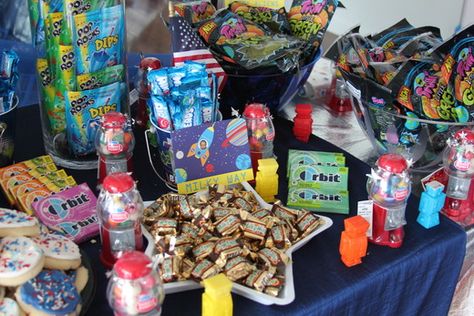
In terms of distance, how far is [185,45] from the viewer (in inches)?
48.5

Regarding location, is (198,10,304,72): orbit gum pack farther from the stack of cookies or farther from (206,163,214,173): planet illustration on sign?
the stack of cookies

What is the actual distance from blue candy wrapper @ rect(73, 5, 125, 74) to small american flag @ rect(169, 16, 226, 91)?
117mm

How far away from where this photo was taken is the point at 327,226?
1.03 metres

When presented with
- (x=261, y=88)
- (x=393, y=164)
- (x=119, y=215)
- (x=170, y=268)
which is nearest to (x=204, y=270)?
(x=170, y=268)

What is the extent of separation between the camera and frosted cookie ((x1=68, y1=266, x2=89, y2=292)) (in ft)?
2.77

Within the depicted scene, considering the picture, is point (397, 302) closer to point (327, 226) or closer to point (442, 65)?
point (327, 226)

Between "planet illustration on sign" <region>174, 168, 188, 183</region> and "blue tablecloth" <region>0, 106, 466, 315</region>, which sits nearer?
"blue tablecloth" <region>0, 106, 466, 315</region>

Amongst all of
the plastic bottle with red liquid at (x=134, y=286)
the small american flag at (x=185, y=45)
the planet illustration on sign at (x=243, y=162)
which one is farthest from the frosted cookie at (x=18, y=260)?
the small american flag at (x=185, y=45)

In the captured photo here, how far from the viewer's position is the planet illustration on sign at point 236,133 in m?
1.12

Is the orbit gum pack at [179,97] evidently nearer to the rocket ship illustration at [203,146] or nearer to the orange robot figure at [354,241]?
the rocket ship illustration at [203,146]

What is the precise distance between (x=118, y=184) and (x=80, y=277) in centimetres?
15

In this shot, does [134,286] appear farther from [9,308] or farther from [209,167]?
[209,167]

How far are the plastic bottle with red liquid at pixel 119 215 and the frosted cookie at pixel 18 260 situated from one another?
4.8 inches

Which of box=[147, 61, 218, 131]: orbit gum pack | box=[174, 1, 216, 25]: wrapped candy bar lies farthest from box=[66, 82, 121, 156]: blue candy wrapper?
box=[174, 1, 216, 25]: wrapped candy bar
